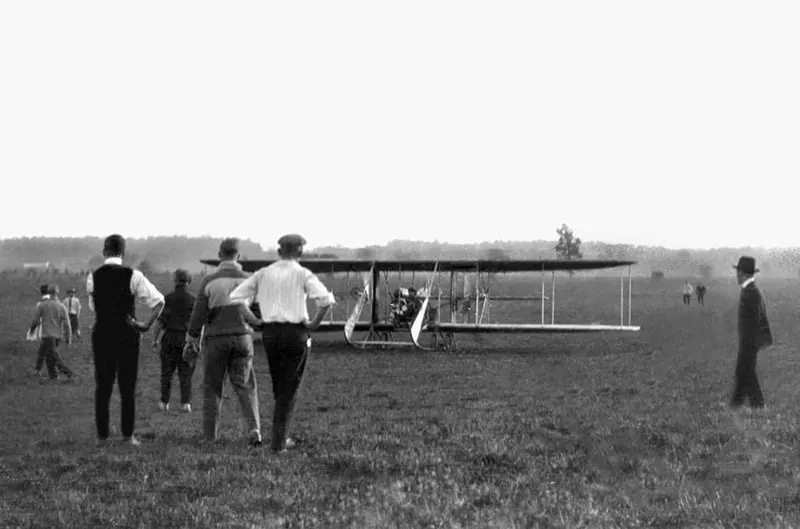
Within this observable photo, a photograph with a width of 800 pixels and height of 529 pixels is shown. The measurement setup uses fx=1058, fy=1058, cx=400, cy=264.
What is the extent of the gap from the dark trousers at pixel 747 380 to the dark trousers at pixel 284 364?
5.52m

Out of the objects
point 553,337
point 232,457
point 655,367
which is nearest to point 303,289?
point 232,457

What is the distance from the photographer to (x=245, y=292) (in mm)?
9484

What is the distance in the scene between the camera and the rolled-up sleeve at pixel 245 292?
9469mm

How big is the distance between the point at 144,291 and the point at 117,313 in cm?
33

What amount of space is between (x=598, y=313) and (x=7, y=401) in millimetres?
44074

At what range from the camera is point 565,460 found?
8.43 metres

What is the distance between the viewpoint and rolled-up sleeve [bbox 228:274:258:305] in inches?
373

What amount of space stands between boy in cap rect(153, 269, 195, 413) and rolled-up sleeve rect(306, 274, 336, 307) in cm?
516

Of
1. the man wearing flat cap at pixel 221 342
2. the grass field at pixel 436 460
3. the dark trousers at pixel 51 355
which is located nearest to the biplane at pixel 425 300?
the dark trousers at pixel 51 355

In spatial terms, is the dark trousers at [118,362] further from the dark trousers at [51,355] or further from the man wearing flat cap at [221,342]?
the dark trousers at [51,355]

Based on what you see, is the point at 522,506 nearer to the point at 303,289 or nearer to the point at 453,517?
the point at 453,517

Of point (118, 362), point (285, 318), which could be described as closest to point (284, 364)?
point (285, 318)

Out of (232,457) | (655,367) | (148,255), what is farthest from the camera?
(148,255)

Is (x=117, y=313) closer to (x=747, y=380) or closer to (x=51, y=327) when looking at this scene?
(x=747, y=380)
